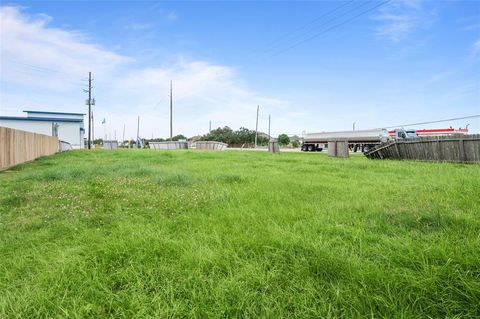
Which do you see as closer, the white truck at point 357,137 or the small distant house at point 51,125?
the white truck at point 357,137

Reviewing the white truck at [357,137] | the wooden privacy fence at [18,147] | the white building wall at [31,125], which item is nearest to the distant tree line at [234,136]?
the white truck at [357,137]

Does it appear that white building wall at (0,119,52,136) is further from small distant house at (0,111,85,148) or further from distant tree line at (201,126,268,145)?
distant tree line at (201,126,268,145)

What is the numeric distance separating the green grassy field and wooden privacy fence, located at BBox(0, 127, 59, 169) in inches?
332

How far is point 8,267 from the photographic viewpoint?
2.32 meters

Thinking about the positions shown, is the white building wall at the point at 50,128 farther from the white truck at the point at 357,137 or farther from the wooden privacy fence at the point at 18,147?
the white truck at the point at 357,137

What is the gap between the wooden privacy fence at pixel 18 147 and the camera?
407 inches

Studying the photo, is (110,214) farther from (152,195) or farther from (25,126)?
(25,126)

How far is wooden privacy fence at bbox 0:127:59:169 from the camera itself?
1033 cm

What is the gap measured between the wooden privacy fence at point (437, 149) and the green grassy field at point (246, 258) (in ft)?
26.5

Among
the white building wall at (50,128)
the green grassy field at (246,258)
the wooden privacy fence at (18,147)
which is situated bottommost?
the green grassy field at (246,258)

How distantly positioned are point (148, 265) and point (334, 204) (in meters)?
2.76

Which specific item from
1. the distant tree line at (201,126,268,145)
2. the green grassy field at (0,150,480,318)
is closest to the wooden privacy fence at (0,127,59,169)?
the green grassy field at (0,150,480,318)

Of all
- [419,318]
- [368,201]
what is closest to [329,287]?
[419,318]

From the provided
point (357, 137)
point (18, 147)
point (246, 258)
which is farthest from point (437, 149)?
point (357, 137)
